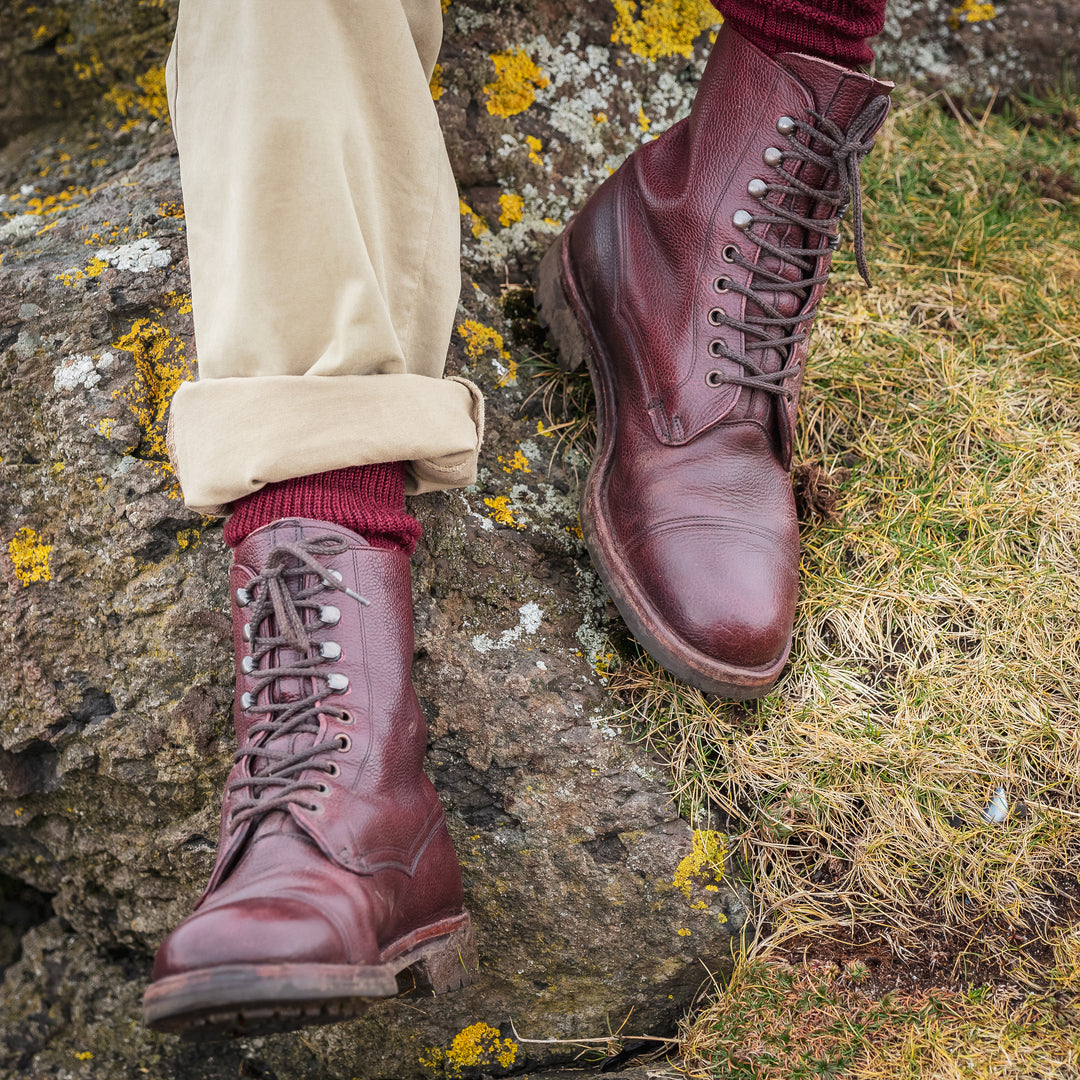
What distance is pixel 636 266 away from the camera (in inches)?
74.6

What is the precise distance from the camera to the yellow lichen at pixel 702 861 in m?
1.76

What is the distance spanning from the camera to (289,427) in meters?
1.42

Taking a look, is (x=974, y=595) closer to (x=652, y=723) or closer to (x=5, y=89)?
(x=652, y=723)

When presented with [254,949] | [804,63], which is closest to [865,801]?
[254,949]

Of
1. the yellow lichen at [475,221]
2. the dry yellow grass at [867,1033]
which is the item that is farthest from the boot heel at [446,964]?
the yellow lichen at [475,221]

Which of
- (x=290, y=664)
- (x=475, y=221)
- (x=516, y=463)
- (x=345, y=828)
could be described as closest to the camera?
(x=345, y=828)

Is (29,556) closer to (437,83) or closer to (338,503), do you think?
(338,503)

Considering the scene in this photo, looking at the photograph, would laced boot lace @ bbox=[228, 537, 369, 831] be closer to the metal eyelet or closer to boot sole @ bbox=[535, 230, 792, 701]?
the metal eyelet

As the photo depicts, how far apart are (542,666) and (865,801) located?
0.72m

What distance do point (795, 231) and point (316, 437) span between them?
107 cm

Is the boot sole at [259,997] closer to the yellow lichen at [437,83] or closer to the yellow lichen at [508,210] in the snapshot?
the yellow lichen at [508,210]

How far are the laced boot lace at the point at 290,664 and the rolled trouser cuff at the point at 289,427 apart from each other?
15cm

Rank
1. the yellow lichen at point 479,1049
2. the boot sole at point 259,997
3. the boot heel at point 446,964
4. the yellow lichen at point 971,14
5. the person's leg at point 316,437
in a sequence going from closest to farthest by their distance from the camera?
the boot sole at point 259,997, the person's leg at point 316,437, the boot heel at point 446,964, the yellow lichen at point 479,1049, the yellow lichen at point 971,14

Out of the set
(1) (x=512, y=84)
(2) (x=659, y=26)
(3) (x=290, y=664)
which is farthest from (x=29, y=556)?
(2) (x=659, y=26)
